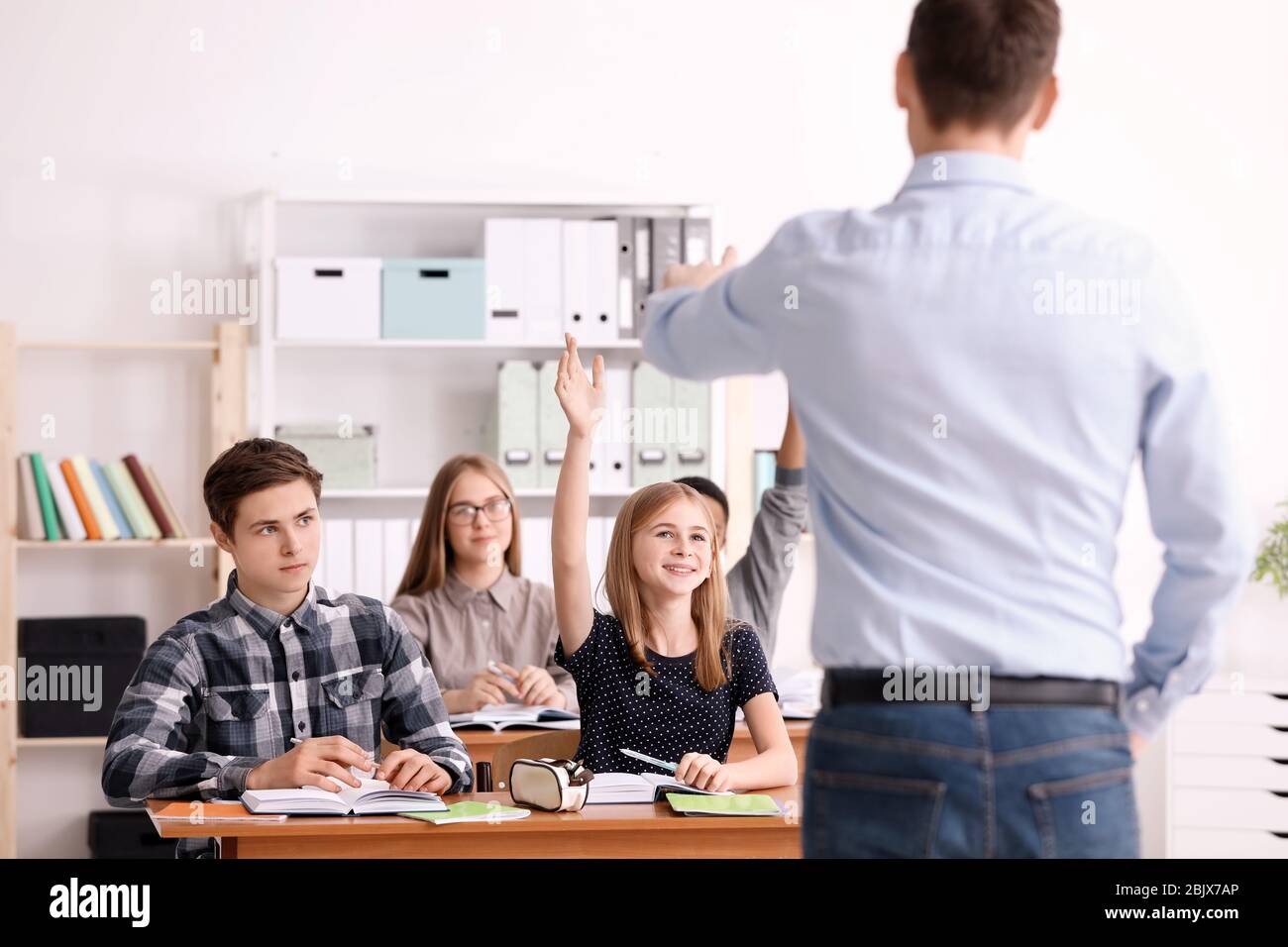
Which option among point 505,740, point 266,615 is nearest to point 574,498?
point 266,615

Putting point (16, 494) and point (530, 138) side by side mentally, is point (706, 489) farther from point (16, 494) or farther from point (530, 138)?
point (16, 494)

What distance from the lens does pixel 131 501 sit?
13.7 ft

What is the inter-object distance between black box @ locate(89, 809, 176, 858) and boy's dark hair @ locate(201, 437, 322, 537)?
7.37 ft

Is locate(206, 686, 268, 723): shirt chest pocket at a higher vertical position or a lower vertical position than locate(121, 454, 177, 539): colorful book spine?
lower

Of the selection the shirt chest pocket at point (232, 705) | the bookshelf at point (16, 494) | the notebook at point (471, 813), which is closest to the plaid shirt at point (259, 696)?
the shirt chest pocket at point (232, 705)

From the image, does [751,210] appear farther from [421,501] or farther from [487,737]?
[487,737]

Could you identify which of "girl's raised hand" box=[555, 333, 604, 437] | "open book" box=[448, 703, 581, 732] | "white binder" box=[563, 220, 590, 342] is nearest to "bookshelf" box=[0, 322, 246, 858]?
"white binder" box=[563, 220, 590, 342]

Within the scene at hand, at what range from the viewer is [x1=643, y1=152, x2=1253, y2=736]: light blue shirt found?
1.16 meters

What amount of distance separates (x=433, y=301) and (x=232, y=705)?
2.26m

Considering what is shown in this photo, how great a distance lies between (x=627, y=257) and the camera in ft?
14.2
